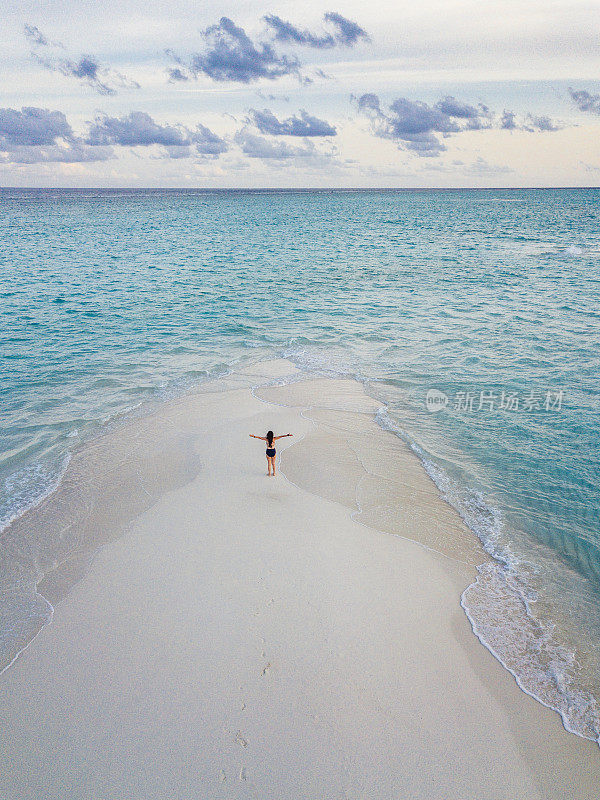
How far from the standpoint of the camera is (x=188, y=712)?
662cm

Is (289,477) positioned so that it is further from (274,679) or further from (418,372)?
(418,372)

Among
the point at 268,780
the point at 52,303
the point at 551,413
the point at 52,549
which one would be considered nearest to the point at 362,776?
the point at 268,780

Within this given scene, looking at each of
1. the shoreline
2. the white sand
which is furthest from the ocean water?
the white sand

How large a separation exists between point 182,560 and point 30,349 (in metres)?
16.7

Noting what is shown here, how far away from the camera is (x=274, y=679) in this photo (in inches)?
278

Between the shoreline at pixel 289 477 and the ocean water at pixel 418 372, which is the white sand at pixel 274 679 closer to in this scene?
the shoreline at pixel 289 477

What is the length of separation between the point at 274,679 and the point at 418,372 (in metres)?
14.5

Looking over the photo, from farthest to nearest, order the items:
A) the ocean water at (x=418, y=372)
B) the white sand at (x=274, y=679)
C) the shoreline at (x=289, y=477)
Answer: the ocean water at (x=418, y=372), the shoreline at (x=289, y=477), the white sand at (x=274, y=679)

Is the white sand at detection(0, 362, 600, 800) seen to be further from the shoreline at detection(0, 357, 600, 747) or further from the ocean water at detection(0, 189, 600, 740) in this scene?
A: the ocean water at detection(0, 189, 600, 740)

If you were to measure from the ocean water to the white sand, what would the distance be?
28.9 inches

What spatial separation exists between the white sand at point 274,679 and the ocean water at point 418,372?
734 mm

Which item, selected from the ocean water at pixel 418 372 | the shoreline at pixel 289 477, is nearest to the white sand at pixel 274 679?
the shoreline at pixel 289 477

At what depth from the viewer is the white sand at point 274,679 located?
602 cm

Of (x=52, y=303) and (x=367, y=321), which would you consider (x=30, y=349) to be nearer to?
(x=52, y=303)
